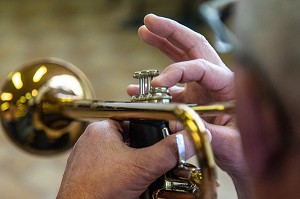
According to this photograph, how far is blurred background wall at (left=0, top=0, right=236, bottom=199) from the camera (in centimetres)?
240

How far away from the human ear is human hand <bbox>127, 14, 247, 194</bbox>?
1.25ft

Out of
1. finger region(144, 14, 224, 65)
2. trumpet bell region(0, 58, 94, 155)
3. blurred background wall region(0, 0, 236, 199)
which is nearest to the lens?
finger region(144, 14, 224, 65)

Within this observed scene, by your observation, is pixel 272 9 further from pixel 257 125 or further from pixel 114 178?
pixel 114 178

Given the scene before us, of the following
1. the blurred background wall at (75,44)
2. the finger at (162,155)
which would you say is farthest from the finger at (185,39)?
the blurred background wall at (75,44)

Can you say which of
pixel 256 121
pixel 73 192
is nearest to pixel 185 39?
pixel 73 192

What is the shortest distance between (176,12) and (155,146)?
10.4 feet

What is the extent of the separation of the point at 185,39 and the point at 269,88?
61 cm

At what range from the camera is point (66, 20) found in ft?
12.8

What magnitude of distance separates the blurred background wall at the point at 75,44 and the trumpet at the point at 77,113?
1002 mm

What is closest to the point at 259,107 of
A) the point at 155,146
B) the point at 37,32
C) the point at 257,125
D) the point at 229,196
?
the point at 257,125

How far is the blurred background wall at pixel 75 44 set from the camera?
240 centimetres

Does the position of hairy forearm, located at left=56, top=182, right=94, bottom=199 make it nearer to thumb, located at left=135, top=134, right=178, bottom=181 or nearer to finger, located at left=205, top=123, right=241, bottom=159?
thumb, located at left=135, top=134, right=178, bottom=181

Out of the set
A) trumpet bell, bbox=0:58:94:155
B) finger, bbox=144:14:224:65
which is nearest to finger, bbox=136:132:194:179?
finger, bbox=144:14:224:65

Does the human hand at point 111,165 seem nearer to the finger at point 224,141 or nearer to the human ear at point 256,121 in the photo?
the finger at point 224,141
